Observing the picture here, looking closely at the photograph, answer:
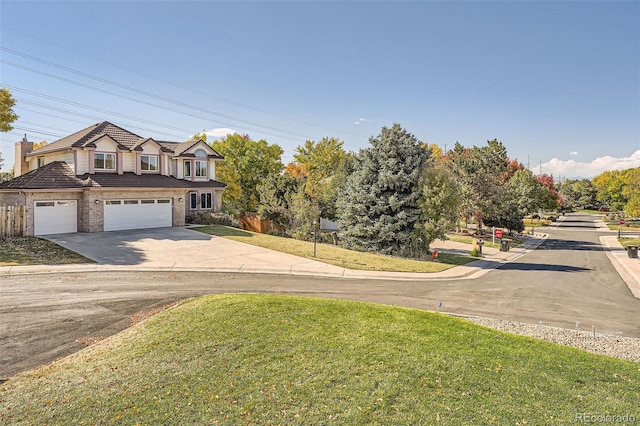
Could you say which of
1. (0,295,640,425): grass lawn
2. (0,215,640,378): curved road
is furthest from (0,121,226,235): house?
(0,295,640,425): grass lawn

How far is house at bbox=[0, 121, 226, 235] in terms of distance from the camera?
79.6 ft

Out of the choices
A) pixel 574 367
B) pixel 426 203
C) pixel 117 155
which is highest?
pixel 117 155

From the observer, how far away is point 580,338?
1158 cm

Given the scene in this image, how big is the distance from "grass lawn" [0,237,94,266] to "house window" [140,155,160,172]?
10099 millimetres

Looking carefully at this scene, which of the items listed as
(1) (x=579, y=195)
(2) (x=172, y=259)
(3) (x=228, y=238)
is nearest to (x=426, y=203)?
(3) (x=228, y=238)

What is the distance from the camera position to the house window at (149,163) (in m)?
30.7

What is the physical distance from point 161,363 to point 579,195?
125 meters

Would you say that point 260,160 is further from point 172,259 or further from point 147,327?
point 147,327

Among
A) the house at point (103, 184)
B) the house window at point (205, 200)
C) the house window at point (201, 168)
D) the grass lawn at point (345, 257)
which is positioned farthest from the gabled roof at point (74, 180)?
the grass lawn at point (345, 257)

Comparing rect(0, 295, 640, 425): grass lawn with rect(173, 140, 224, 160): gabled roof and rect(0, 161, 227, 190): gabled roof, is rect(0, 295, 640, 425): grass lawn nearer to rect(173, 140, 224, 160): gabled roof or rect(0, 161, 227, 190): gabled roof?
rect(0, 161, 227, 190): gabled roof

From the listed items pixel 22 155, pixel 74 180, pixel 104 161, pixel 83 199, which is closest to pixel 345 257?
pixel 83 199

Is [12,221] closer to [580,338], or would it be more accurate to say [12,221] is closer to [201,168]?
[201,168]

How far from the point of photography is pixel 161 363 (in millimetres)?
7793

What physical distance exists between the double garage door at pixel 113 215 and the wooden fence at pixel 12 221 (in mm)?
652
